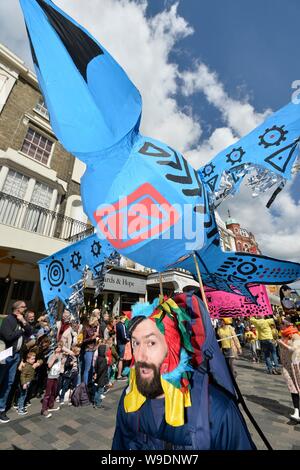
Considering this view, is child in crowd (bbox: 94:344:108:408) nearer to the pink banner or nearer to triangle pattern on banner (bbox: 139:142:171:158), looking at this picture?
the pink banner

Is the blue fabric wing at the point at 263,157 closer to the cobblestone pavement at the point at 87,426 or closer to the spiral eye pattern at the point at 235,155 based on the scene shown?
the spiral eye pattern at the point at 235,155

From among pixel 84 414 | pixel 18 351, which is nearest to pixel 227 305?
pixel 84 414

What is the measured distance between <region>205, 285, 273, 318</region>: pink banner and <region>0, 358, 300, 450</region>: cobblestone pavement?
2.09 meters

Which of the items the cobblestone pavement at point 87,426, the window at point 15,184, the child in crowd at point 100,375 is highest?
the window at point 15,184

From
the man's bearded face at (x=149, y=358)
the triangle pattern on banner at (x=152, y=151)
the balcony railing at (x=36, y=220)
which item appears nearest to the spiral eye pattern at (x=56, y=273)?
the man's bearded face at (x=149, y=358)

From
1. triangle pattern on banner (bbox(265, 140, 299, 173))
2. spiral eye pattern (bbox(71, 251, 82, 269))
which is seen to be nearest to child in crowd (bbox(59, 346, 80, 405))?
spiral eye pattern (bbox(71, 251, 82, 269))

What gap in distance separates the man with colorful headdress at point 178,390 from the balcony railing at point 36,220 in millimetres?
7280

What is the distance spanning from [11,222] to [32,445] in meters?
6.79

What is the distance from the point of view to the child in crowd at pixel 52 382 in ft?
13.0

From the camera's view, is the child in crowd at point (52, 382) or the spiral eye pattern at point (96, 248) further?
the child in crowd at point (52, 382)

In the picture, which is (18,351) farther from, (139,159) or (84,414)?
(139,159)

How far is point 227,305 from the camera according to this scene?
2.46 metres

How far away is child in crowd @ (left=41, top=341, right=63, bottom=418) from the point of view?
13.0 feet

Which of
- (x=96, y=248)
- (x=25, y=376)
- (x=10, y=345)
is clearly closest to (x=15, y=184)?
(x=10, y=345)
